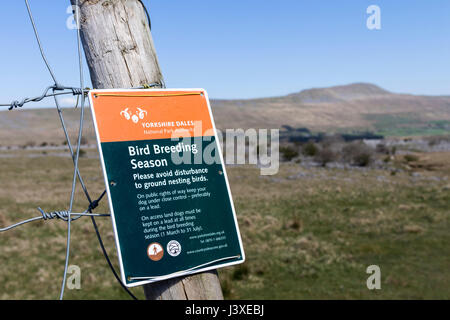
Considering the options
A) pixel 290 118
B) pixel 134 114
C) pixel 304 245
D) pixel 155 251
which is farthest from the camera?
pixel 290 118

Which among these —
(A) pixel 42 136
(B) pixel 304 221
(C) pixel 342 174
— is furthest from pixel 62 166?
(A) pixel 42 136

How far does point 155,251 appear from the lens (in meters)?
2.00

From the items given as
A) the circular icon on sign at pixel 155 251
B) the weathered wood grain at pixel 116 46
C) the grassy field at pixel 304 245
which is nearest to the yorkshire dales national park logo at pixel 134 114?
the weathered wood grain at pixel 116 46

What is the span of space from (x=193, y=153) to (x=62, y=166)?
52018mm

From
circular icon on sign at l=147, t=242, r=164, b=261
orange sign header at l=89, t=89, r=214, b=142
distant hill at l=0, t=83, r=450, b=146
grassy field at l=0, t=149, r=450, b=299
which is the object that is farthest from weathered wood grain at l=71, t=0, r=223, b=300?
distant hill at l=0, t=83, r=450, b=146

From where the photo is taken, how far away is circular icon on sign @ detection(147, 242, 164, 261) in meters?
1.98

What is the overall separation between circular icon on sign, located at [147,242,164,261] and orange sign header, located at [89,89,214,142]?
57cm

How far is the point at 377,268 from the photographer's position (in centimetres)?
1176

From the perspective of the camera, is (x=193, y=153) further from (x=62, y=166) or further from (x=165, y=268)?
(x=62, y=166)

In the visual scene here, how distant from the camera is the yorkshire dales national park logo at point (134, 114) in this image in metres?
2.11

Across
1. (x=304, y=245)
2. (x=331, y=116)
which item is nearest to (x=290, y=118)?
(x=331, y=116)

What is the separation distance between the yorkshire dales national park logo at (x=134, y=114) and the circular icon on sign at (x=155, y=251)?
665 millimetres

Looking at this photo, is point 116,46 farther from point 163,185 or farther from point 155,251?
point 155,251

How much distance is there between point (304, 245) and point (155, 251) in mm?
13908
